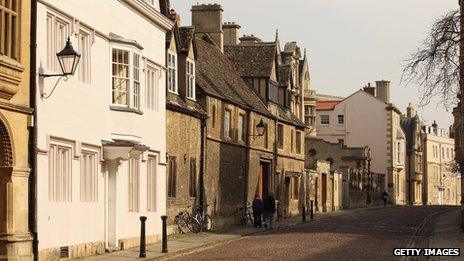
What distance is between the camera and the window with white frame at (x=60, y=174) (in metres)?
22.4

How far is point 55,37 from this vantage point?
2281 centimetres

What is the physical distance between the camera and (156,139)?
102 ft

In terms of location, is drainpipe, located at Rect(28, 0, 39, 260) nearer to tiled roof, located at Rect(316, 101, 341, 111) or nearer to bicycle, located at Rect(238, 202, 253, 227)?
bicycle, located at Rect(238, 202, 253, 227)

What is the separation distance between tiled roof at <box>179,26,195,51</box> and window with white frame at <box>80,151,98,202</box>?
12.3 metres

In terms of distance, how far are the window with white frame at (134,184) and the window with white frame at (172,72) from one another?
592cm

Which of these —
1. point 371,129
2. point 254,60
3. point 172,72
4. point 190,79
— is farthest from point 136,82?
point 371,129

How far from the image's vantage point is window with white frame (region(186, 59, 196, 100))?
37312 mm

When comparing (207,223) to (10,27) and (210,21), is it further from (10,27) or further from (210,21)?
(10,27)

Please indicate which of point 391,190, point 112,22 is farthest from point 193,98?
point 391,190

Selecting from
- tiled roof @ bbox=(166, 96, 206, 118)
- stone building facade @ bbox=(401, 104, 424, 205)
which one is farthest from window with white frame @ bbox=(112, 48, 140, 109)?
stone building facade @ bbox=(401, 104, 424, 205)

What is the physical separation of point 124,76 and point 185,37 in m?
11.0

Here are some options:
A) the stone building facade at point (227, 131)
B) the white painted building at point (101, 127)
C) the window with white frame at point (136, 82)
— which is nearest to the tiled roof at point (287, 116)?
the stone building facade at point (227, 131)

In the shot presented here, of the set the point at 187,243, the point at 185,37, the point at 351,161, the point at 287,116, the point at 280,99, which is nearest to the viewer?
the point at 187,243

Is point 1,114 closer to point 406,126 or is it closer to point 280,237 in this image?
point 280,237
